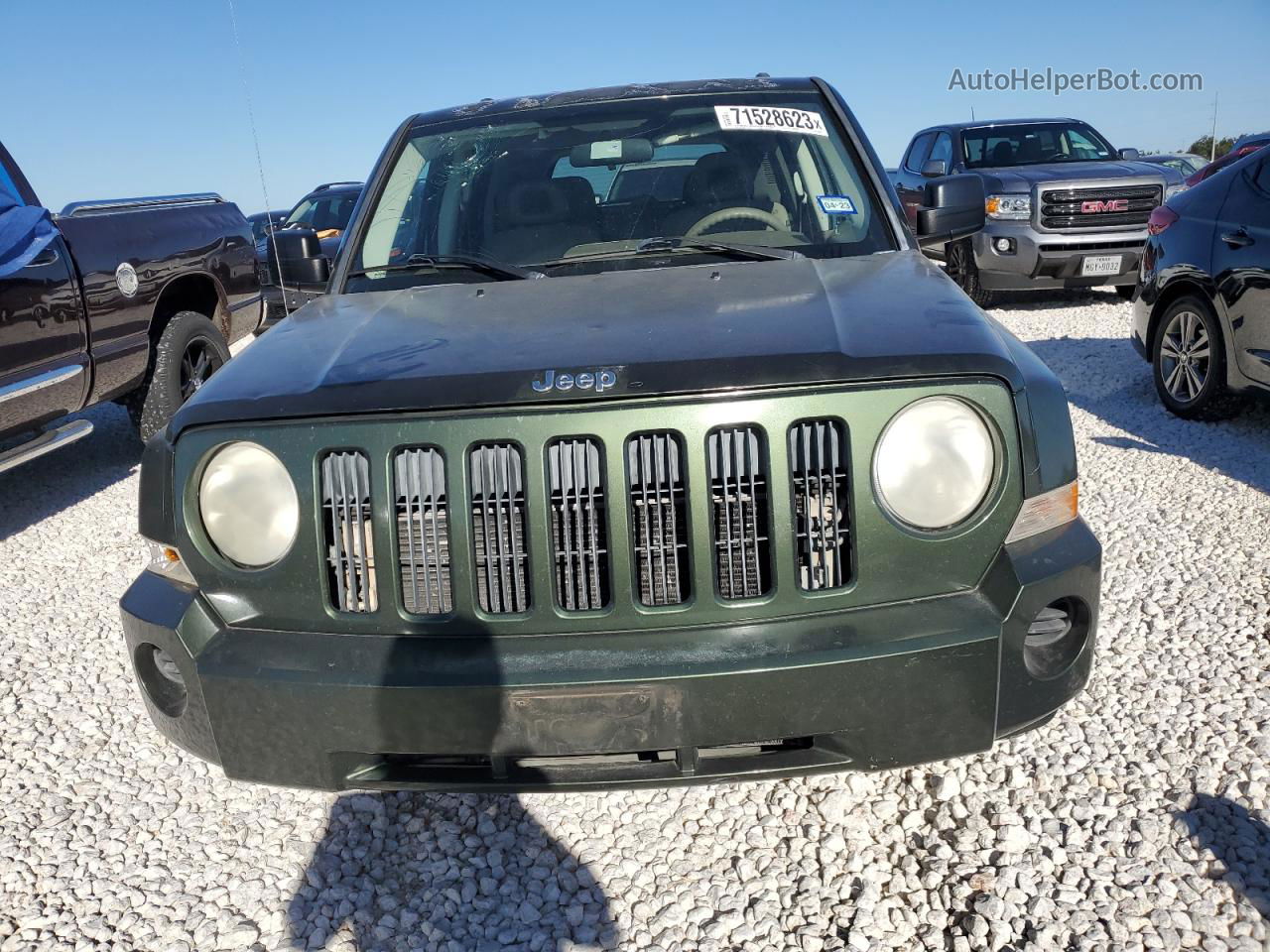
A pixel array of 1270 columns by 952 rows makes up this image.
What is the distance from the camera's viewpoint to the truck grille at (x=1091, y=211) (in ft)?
31.0

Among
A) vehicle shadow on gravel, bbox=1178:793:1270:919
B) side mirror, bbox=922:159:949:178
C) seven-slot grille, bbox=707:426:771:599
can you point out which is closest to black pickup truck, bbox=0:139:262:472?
seven-slot grille, bbox=707:426:771:599

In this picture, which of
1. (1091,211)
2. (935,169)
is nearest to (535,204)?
(1091,211)

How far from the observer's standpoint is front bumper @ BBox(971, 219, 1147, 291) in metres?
9.47

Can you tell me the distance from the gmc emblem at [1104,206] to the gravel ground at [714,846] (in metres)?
6.94

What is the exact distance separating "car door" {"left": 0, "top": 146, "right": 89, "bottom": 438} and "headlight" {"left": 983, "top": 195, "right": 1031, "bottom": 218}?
306 inches

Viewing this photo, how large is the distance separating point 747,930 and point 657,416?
1138 millimetres

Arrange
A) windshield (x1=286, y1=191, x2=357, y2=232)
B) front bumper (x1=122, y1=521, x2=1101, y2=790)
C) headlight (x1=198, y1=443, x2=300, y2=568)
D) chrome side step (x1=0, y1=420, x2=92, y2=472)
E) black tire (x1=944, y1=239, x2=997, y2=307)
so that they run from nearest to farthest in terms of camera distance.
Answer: front bumper (x1=122, y1=521, x2=1101, y2=790)
headlight (x1=198, y1=443, x2=300, y2=568)
chrome side step (x1=0, y1=420, x2=92, y2=472)
black tire (x1=944, y1=239, x2=997, y2=307)
windshield (x1=286, y1=191, x2=357, y2=232)

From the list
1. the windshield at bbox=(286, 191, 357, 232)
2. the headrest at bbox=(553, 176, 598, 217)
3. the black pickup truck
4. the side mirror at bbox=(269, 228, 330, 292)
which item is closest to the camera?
the headrest at bbox=(553, 176, 598, 217)

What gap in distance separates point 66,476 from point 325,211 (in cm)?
723

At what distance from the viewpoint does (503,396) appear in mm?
1949

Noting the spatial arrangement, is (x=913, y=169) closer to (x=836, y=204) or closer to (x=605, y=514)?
(x=836, y=204)

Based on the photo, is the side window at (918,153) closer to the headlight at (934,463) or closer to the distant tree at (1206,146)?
the headlight at (934,463)

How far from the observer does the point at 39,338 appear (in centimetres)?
487

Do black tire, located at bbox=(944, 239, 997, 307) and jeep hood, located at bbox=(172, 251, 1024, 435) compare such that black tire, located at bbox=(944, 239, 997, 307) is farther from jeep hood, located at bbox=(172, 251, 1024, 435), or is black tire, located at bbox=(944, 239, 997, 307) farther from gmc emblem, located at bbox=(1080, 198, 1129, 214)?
jeep hood, located at bbox=(172, 251, 1024, 435)
